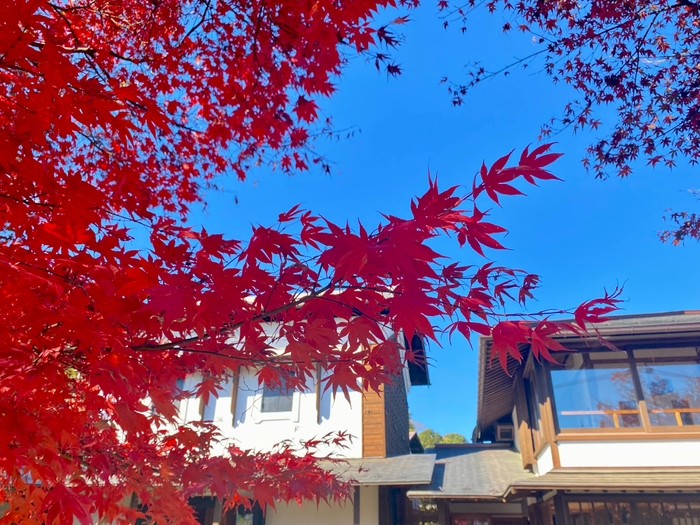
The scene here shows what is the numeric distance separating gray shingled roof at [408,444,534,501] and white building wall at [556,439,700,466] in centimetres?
138

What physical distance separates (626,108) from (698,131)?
2.82 feet

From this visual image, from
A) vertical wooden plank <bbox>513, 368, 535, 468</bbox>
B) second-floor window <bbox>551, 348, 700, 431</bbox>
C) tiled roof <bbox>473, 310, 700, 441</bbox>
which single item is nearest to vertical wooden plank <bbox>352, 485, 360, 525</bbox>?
tiled roof <bbox>473, 310, 700, 441</bbox>

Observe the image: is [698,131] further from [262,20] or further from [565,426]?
[565,426]

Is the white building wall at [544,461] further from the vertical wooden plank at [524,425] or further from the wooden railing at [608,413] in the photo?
the wooden railing at [608,413]

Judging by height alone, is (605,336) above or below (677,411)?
above

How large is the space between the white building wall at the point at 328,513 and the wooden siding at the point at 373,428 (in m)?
0.90

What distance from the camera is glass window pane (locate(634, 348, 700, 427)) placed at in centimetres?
897

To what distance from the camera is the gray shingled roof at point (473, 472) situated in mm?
9328

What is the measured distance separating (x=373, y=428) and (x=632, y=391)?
5.73 meters

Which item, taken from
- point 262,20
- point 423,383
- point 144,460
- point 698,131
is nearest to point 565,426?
point 698,131

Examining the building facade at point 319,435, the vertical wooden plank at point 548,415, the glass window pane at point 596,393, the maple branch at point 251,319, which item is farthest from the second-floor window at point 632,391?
the maple branch at point 251,319

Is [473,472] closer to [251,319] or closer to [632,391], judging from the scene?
[632,391]

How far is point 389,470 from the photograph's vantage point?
9883 millimetres

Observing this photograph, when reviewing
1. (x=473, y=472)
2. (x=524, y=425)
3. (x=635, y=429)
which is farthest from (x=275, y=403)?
(x=635, y=429)
